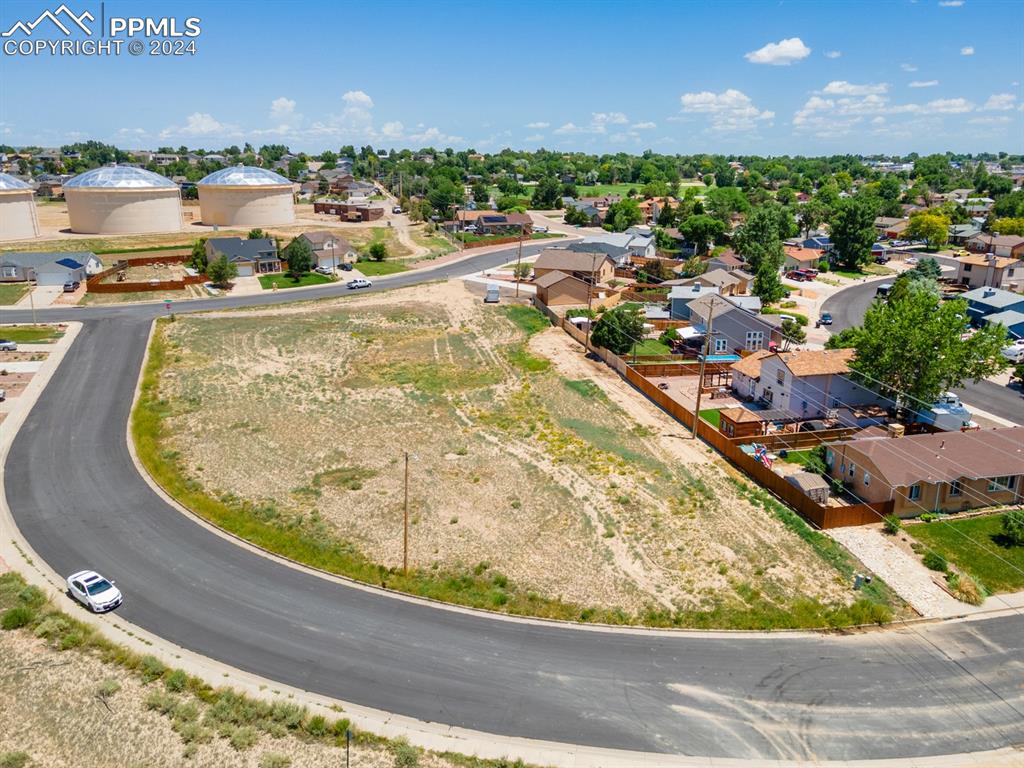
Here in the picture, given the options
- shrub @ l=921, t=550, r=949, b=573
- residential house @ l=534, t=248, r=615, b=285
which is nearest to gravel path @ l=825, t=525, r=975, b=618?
shrub @ l=921, t=550, r=949, b=573

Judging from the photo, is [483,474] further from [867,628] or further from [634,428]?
[867,628]

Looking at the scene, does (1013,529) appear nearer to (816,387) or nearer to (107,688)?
(816,387)

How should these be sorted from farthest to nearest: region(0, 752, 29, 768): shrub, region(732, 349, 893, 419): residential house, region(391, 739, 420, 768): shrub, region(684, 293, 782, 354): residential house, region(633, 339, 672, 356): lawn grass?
region(633, 339, 672, 356): lawn grass, region(684, 293, 782, 354): residential house, region(732, 349, 893, 419): residential house, region(391, 739, 420, 768): shrub, region(0, 752, 29, 768): shrub

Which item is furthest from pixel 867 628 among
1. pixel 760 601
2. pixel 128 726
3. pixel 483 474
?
pixel 128 726

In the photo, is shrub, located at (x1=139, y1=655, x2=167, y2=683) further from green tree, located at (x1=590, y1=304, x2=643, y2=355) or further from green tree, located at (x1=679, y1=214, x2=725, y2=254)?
green tree, located at (x1=679, y1=214, x2=725, y2=254)

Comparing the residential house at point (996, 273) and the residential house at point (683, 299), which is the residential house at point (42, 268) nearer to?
the residential house at point (683, 299)

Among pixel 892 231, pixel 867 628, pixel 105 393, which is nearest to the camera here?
pixel 867 628

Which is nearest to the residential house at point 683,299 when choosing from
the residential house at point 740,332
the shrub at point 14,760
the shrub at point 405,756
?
the residential house at point 740,332
